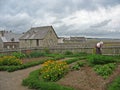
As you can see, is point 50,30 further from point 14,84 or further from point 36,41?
point 14,84

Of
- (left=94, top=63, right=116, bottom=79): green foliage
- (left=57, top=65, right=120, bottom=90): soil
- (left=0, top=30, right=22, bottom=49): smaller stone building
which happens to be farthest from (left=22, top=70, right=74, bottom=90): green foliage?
(left=0, top=30, right=22, bottom=49): smaller stone building

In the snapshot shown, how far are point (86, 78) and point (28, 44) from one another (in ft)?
141

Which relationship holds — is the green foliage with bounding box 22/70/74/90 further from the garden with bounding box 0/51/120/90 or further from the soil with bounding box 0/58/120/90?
the soil with bounding box 0/58/120/90

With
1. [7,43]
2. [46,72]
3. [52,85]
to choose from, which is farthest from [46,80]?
[7,43]

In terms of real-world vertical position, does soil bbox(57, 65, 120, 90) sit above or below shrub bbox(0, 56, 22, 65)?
below

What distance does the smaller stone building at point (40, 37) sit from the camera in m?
49.0

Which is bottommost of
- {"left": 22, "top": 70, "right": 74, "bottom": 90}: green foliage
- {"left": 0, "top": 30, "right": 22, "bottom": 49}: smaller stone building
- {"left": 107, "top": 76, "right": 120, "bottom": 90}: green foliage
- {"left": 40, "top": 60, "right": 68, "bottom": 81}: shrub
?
{"left": 22, "top": 70, "right": 74, "bottom": 90}: green foliage

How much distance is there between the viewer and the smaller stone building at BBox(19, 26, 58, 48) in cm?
4903

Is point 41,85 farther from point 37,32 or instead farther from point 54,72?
point 37,32

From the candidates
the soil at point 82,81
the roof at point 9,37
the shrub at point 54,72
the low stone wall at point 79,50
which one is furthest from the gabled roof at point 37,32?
the soil at point 82,81

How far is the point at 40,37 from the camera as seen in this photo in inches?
1929

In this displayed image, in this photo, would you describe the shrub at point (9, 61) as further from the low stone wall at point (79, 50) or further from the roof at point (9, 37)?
the roof at point (9, 37)

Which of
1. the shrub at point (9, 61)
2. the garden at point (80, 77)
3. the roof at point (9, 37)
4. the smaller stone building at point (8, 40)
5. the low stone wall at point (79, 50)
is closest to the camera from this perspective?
the garden at point (80, 77)

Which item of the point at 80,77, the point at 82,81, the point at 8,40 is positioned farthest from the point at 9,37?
the point at 82,81
